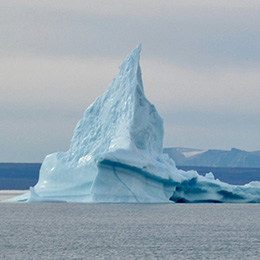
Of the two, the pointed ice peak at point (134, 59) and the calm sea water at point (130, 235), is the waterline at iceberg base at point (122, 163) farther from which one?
the calm sea water at point (130, 235)

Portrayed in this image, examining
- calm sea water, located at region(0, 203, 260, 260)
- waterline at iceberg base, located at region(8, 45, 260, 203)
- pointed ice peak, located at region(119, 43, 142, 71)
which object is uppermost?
pointed ice peak, located at region(119, 43, 142, 71)

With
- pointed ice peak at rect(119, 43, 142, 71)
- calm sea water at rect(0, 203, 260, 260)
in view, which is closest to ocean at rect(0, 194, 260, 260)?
calm sea water at rect(0, 203, 260, 260)

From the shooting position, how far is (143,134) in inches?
1481

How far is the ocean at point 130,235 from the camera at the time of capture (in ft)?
78.3

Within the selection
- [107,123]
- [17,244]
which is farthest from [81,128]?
[17,244]

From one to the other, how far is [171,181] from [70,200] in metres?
4.71

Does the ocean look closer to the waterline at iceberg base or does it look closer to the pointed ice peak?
the waterline at iceberg base

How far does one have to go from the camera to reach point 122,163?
116 feet

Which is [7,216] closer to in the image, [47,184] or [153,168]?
[47,184]

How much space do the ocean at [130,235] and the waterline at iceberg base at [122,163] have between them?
101cm

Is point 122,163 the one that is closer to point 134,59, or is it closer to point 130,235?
point 134,59

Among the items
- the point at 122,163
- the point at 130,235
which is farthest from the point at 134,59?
the point at 130,235

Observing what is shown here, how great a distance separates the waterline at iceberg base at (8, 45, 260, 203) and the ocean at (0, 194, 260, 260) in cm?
101

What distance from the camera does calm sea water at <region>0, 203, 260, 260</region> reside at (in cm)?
2388
